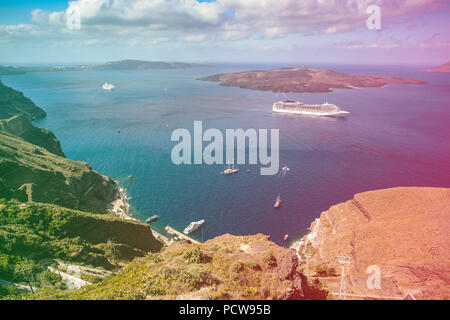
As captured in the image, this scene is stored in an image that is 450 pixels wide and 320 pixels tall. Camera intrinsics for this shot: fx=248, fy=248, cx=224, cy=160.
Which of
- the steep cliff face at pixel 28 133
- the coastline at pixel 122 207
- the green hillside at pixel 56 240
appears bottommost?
the coastline at pixel 122 207

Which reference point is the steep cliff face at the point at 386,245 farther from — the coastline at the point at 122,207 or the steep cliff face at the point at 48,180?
the steep cliff face at the point at 48,180

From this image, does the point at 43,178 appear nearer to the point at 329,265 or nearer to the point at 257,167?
the point at 329,265

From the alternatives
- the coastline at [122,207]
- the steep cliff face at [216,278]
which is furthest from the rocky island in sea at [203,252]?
the coastline at [122,207]

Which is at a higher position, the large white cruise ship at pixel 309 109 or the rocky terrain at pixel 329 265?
the large white cruise ship at pixel 309 109

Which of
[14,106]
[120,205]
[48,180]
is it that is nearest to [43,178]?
[48,180]

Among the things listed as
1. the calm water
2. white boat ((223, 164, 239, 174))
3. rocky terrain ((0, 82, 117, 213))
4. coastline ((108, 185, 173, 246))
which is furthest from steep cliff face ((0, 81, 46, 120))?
white boat ((223, 164, 239, 174))
